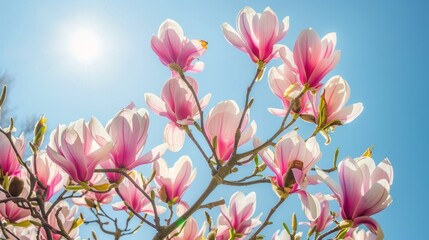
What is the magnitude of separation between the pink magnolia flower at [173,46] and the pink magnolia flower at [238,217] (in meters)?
0.34

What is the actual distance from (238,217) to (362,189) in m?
0.37

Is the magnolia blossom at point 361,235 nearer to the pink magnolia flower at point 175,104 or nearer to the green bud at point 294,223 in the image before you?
the green bud at point 294,223

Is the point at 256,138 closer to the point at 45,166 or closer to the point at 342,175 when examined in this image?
the point at 342,175

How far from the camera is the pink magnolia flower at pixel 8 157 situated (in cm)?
84

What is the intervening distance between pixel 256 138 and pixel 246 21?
0.26 metres

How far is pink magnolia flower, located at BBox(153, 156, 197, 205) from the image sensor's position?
93cm

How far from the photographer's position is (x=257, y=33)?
2.92ft

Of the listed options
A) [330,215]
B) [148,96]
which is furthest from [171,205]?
[330,215]

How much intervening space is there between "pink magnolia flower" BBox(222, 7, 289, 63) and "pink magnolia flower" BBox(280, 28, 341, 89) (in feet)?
0.19

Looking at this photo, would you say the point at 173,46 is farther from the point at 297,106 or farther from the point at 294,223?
the point at 294,223

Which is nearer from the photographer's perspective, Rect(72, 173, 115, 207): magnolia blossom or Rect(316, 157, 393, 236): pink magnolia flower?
Rect(316, 157, 393, 236): pink magnolia flower

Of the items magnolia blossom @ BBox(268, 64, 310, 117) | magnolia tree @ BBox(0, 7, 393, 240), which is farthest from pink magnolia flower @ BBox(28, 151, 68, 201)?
magnolia blossom @ BBox(268, 64, 310, 117)

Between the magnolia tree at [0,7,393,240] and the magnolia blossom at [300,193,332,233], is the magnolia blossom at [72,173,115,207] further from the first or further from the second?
the magnolia blossom at [300,193,332,233]

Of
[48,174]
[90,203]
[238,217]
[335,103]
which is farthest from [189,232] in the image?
[335,103]
